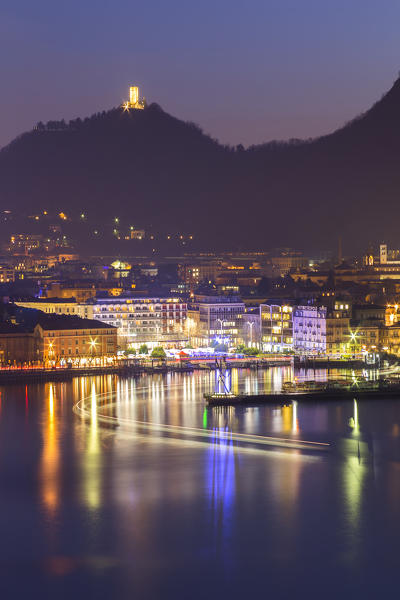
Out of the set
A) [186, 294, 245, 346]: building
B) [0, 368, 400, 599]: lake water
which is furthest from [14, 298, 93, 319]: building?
[0, 368, 400, 599]: lake water

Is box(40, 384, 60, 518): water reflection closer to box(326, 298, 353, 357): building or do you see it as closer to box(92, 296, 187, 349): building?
box(326, 298, 353, 357): building

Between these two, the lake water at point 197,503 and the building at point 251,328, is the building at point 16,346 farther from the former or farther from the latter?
the lake water at point 197,503

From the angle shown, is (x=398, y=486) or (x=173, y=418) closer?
(x=398, y=486)

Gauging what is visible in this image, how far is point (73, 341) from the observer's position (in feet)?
84.3

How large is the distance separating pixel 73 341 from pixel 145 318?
4499 millimetres

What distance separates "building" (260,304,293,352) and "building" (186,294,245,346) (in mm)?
750

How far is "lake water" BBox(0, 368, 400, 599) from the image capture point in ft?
33.3

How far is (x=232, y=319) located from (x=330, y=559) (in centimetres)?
1956

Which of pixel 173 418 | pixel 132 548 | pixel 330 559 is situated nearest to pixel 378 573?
pixel 330 559

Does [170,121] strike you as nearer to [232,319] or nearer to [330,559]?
[232,319]

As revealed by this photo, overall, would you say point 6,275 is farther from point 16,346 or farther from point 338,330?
point 338,330

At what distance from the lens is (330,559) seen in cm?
1061

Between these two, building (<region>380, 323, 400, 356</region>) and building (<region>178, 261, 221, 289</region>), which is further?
building (<region>178, 261, 221, 289</region>)

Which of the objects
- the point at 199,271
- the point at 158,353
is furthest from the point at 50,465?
the point at 199,271
